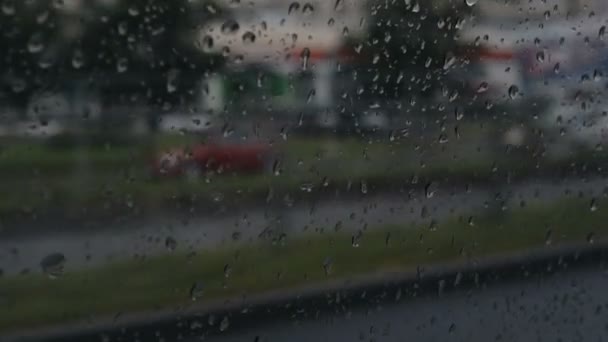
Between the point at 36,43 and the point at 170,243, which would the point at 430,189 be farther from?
the point at 36,43

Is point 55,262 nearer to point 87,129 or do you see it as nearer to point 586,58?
point 87,129

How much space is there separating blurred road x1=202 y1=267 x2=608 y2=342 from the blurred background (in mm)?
118

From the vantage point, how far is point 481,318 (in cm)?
347

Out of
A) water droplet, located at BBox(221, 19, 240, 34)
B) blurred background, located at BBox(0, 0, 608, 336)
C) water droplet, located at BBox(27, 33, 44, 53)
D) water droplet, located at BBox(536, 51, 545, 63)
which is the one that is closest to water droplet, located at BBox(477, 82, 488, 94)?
blurred background, located at BBox(0, 0, 608, 336)

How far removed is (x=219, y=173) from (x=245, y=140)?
0.38 feet

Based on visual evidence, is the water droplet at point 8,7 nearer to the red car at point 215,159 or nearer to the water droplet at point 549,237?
the red car at point 215,159

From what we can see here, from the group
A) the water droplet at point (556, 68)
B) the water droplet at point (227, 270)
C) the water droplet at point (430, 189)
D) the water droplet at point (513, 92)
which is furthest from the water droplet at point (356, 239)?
the water droplet at point (556, 68)

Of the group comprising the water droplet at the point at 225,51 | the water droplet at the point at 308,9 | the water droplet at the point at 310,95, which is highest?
the water droplet at the point at 308,9

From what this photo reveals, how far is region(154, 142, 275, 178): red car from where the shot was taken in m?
2.63

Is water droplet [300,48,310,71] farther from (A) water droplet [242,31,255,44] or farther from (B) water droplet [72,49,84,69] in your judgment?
(B) water droplet [72,49,84,69]

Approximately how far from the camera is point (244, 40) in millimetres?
2803

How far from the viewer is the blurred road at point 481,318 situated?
9.86 ft

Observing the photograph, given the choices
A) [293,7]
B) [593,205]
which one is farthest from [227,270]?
[593,205]

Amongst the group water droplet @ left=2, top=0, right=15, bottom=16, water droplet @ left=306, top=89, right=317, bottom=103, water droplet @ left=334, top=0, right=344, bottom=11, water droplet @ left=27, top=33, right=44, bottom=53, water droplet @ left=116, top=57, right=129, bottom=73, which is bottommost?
water droplet @ left=27, top=33, right=44, bottom=53
